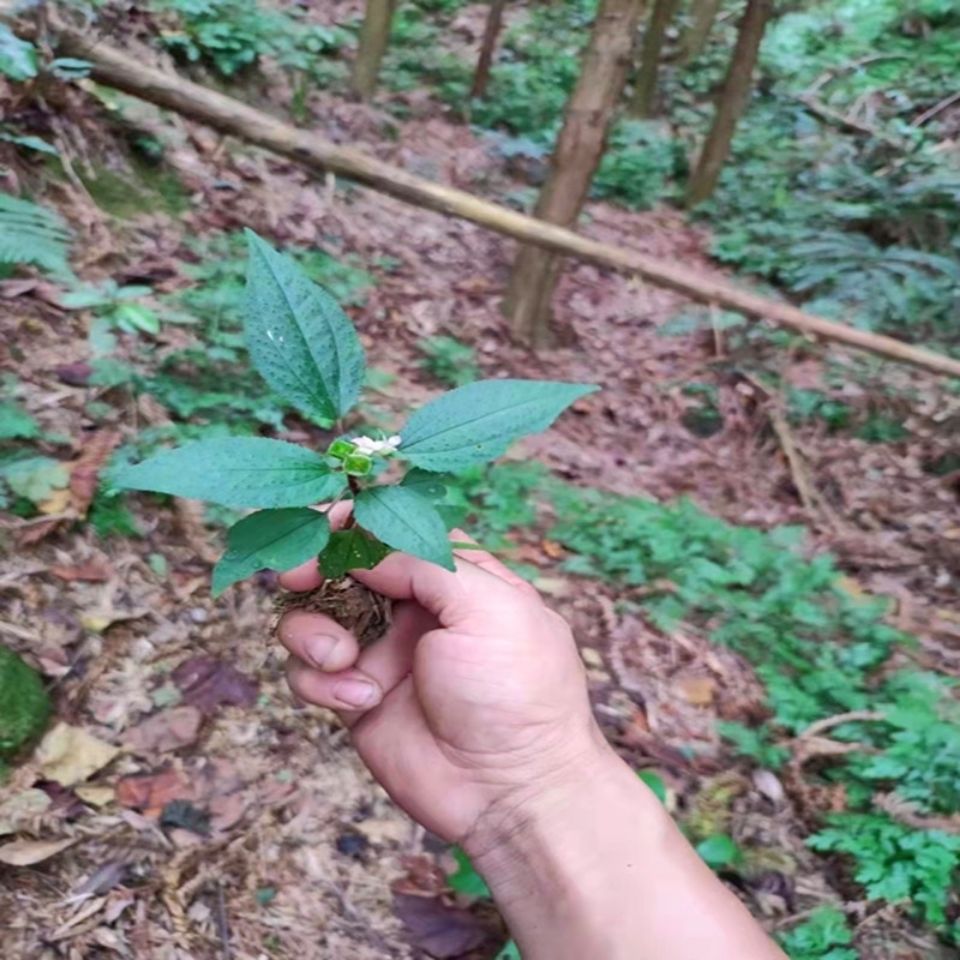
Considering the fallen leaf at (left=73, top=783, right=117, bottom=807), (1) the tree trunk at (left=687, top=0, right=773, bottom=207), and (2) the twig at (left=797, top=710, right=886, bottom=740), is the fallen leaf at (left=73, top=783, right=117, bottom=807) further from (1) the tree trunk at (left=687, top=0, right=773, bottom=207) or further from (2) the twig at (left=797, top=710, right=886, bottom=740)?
(1) the tree trunk at (left=687, top=0, right=773, bottom=207)

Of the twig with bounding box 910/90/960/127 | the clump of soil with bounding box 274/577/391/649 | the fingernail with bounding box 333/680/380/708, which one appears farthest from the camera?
the twig with bounding box 910/90/960/127

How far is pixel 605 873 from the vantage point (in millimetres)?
1668

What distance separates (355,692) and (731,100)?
8.13 m

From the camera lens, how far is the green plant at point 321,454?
3.60 ft

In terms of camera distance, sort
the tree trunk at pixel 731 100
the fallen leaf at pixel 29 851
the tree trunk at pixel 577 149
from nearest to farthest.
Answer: the fallen leaf at pixel 29 851, the tree trunk at pixel 577 149, the tree trunk at pixel 731 100

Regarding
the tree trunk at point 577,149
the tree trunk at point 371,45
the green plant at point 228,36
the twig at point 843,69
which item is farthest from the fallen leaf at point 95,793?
the twig at point 843,69

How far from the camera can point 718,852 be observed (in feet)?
8.24

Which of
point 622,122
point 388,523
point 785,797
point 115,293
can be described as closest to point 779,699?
point 785,797

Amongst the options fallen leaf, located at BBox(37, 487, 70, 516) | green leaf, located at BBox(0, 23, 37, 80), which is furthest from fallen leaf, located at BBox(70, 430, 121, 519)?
green leaf, located at BBox(0, 23, 37, 80)

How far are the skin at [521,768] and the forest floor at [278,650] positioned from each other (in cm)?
67

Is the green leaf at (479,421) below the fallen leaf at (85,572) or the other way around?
the other way around

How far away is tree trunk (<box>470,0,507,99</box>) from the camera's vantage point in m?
8.61

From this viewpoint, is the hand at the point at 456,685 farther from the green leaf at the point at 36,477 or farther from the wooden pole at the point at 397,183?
the wooden pole at the point at 397,183

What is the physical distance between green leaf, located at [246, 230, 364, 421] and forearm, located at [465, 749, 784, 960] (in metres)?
0.98
